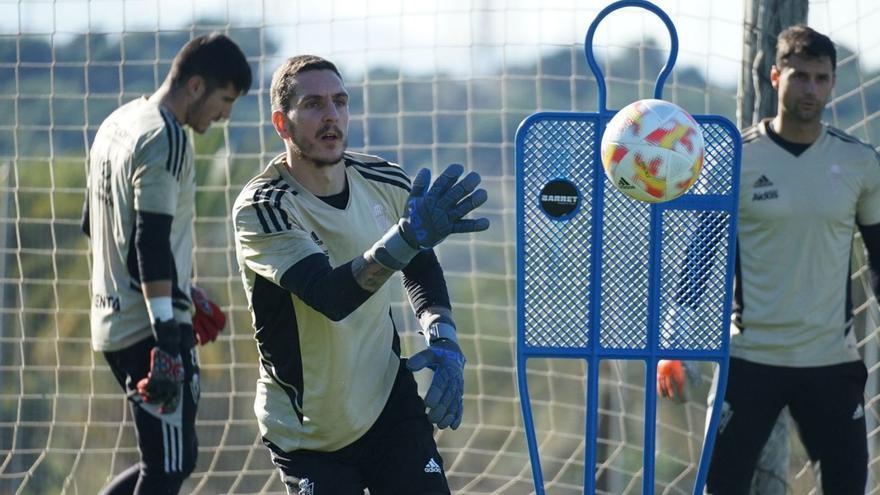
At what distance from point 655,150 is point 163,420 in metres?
2.39

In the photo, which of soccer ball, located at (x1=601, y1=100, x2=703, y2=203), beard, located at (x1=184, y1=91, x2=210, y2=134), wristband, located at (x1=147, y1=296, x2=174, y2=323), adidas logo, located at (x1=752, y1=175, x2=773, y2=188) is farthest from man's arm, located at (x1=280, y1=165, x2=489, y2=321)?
beard, located at (x1=184, y1=91, x2=210, y2=134)

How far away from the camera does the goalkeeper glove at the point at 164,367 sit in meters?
5.82

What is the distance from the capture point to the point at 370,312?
4.46 m

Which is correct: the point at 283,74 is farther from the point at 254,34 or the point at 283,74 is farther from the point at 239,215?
the point at 254,34

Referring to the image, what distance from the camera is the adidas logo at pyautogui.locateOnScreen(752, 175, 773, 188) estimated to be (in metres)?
5.68

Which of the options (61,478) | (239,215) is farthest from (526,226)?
(61,478)

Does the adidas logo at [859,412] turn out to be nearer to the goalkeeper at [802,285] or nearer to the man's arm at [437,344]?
the goalkeeper at [802,285]

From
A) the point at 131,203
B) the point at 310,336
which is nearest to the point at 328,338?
the point at 310,336

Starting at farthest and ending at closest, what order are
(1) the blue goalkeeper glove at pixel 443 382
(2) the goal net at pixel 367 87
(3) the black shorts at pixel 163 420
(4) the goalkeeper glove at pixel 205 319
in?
(2) the goal net at pixel 367 87
(4) the goalkeeper glove at pixel 205 319
(3) the black shorts at pixel 163 420
(1) the blue goalkeeper glove at pixel 443 382

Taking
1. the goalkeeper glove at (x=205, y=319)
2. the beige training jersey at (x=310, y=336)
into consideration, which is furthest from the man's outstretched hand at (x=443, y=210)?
the goalkeeper glove at (x=205, y=319)

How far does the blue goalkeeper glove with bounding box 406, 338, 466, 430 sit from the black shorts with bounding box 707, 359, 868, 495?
5.44 feet

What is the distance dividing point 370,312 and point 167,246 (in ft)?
5.36

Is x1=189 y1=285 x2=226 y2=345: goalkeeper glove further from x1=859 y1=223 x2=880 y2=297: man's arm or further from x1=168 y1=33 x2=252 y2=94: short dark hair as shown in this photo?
x1=859 y1=223 x2=880 y2=297: man's arm

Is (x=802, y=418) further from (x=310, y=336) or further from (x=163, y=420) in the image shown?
(x=163, y=420)
